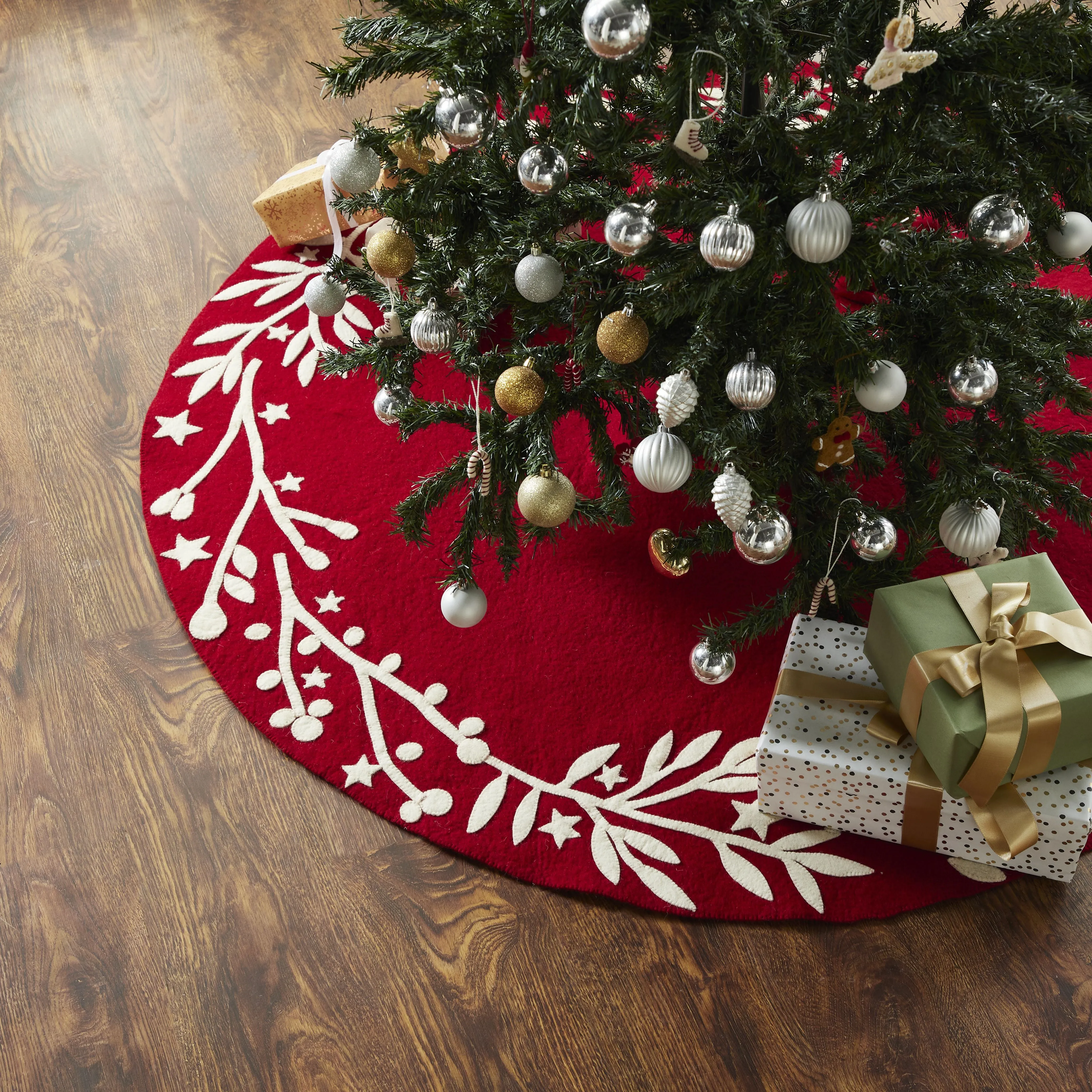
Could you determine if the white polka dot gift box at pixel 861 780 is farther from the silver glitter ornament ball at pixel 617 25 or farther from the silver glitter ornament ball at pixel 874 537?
the silver glitter ornament ball at pixel 617 25

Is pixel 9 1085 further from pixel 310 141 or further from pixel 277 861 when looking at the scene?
pixel 310 141

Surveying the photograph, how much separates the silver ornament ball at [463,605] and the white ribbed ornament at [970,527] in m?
0.55

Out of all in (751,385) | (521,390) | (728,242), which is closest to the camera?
(728,242)

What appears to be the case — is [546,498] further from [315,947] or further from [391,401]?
[315,947]

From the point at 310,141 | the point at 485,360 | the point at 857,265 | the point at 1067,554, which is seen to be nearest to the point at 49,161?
the point at 310,141

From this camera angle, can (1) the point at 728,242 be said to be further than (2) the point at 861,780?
No

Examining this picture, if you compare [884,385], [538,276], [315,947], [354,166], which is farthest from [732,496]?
[315,947]

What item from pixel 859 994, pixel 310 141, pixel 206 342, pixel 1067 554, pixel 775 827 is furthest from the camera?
pixel 310 141

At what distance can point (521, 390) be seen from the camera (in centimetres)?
114

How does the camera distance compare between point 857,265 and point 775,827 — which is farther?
point 775,827

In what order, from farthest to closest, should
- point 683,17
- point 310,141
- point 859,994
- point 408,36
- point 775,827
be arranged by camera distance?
point 310,141
point 775,827
point 859,994
point 408,36
point 683,17

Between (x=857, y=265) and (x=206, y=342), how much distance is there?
133cm

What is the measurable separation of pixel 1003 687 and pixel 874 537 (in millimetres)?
210

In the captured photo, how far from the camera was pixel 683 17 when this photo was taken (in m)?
0.88
